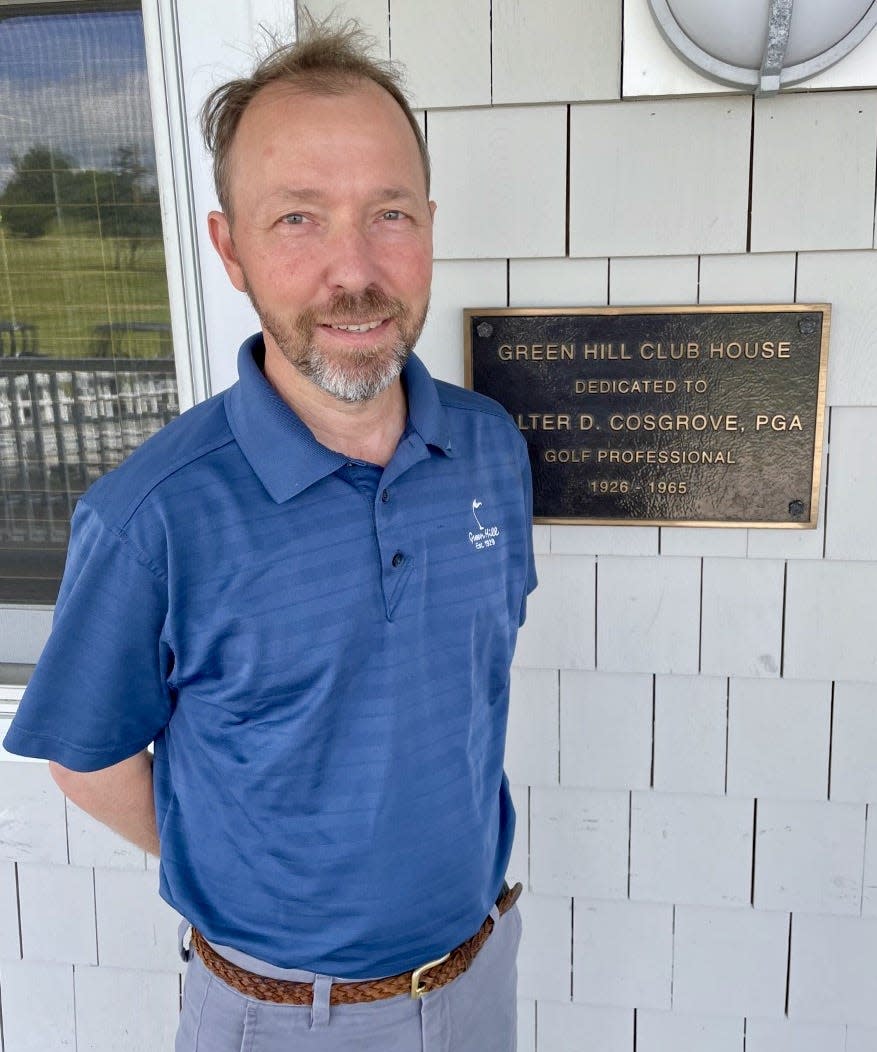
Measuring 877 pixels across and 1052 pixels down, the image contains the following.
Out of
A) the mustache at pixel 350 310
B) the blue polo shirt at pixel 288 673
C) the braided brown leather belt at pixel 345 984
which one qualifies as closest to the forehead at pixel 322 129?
the mustache at pixel 350 310

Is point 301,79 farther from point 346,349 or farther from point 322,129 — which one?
point 346,349

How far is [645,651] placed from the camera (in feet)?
6.53

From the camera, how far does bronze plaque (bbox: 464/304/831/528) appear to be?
A: 1.84 m

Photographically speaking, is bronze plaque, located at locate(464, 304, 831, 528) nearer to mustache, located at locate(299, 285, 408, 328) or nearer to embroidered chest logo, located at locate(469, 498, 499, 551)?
embroidered chest logo, located at locate(469, 498, 499, 551)

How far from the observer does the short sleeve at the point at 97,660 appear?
1292 mm

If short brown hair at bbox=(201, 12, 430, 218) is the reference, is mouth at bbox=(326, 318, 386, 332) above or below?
below

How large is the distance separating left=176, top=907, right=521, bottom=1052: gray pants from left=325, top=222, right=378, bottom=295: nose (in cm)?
96

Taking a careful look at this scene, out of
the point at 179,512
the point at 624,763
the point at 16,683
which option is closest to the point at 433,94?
the point at 179,512

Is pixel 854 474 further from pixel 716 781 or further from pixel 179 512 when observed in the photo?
pixel 179 512

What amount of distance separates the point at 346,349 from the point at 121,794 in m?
0.76

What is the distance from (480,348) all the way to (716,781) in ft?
3.23

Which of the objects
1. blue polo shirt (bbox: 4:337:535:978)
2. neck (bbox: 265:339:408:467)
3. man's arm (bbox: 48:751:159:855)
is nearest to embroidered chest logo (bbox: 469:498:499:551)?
blue polo shirt (bbox: 4:337:535:978)

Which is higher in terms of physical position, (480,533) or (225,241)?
(225,241)

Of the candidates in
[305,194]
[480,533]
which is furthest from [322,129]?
[480,533]
